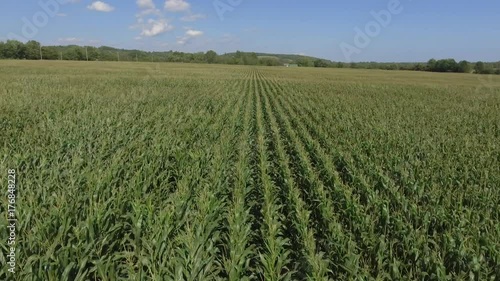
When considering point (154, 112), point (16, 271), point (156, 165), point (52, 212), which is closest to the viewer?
point (16, 271)

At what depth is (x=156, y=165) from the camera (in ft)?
23.9

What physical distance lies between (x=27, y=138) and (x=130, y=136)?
2491 mm

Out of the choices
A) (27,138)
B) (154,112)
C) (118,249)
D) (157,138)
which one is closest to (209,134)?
(157,138)

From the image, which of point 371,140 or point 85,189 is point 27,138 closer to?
point 85,189

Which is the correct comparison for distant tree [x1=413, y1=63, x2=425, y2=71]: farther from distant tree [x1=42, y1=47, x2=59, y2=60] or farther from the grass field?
distant tree [x1=42, y1=47, x2=59, y2=60]

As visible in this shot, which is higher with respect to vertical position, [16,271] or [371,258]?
[16,271]

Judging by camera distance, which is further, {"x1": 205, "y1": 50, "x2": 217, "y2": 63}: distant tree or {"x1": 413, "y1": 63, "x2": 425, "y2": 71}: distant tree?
{"x1": 205, "y1": 50, "x2": 217, "y2": 63}: distant tree

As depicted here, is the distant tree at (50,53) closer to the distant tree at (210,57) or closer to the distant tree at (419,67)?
the distant tree at (210,57)

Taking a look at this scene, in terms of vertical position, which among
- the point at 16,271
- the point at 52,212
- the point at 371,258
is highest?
the point at 52,212

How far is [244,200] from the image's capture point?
650 centimetres

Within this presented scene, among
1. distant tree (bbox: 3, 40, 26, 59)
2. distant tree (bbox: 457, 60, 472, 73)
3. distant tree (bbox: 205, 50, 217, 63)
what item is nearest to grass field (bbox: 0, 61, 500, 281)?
distant tree (bbox: 3, 40, 26, 59)

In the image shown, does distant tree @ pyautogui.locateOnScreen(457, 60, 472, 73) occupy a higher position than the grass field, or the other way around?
distant tree @ pyautogui.locateOnScreen(457, 60, 472, 73)

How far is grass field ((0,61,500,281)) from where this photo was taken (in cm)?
394

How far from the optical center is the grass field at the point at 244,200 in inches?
155
